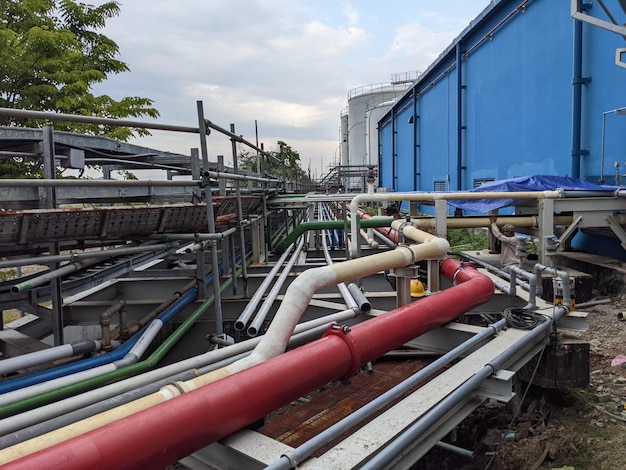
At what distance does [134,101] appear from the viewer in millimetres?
12539

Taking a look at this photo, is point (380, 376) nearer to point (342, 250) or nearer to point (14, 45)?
point (342, 250)

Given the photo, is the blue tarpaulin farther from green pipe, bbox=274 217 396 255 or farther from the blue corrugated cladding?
the blue corrugated cladding

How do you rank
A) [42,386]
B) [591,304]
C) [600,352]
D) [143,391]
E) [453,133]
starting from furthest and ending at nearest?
[453,133], [591,304], [600,352], [42,386], [143,391]

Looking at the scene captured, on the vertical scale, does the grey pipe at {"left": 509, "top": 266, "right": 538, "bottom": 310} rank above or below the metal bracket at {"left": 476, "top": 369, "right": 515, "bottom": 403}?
above

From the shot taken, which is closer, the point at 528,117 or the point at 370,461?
the point at 370,461

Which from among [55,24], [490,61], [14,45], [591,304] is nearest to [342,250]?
[591,304]

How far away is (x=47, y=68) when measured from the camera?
10.5m

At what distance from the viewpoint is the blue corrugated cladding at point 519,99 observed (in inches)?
294

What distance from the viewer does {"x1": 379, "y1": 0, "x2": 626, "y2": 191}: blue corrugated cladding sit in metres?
7.47

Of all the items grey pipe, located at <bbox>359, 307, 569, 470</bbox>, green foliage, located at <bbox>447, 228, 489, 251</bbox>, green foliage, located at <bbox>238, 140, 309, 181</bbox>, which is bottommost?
green foliage, located at <bbox>447, 228, 489, 251</bbox>

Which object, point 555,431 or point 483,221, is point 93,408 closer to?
point 555,431

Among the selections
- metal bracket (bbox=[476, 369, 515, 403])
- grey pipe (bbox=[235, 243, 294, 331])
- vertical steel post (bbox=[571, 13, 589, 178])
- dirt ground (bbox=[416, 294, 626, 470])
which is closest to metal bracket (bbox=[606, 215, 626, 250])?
dirt ground (bbox=[416, 294, 626, 470])

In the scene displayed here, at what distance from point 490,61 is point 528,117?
294 centimetres

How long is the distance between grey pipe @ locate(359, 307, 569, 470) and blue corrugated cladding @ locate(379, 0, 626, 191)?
18.0 ft
